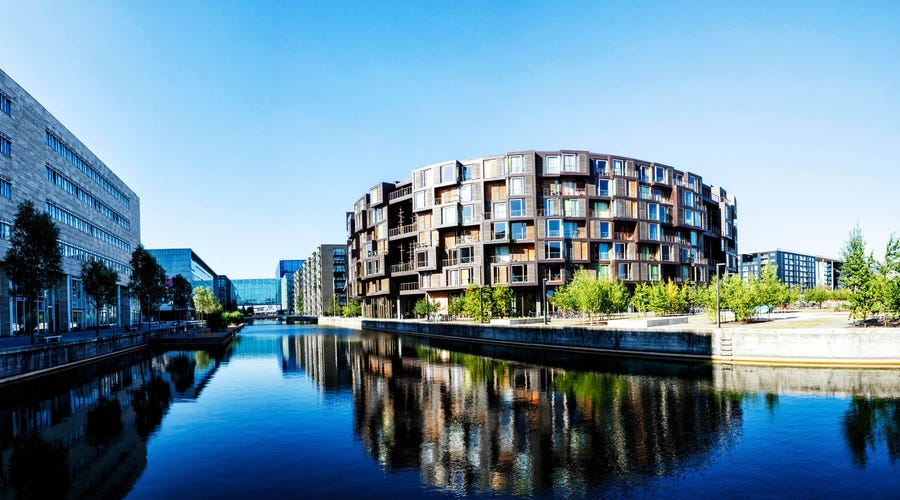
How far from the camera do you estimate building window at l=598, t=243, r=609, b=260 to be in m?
76.0

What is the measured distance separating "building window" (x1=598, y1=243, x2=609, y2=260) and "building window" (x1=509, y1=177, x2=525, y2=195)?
1491cm

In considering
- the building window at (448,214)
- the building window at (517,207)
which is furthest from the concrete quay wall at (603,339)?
the building window at (448,214)

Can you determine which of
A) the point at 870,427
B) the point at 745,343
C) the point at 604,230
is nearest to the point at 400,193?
the point at 604,230

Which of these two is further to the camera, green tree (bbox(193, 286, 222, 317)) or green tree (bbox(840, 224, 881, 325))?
green tree (bbox(193, 286, 222, 317))

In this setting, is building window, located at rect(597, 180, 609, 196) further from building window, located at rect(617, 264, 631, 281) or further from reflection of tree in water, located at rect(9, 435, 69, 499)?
reflection of tree in water, located at rect(9, 435, 69, 499)

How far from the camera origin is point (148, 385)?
28250mm

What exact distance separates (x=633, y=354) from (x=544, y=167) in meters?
44.1

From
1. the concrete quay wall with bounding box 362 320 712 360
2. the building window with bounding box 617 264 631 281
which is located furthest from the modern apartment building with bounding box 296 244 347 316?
the concrete quay wall with bounding box 362 320 712 360

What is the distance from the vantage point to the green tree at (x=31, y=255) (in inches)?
1369

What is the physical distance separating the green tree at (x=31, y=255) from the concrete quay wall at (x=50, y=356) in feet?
11.2

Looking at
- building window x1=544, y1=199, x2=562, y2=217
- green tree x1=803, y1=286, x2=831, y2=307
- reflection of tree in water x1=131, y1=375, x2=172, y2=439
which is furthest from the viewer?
green tree x1=803, y1=286, x2=831, y2=307

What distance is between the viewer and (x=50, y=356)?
32.0m

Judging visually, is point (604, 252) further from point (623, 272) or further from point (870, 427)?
point (870, 427)

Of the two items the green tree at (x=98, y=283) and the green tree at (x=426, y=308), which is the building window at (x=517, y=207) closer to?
the green tree at (x=426, y=308)
